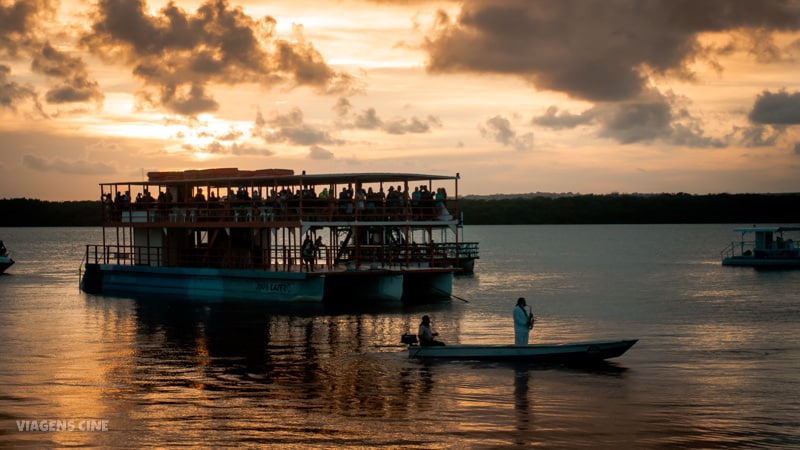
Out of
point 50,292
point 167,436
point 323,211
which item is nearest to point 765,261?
point 323,211

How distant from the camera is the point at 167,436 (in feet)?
61.4

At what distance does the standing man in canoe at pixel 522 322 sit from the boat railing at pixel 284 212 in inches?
720

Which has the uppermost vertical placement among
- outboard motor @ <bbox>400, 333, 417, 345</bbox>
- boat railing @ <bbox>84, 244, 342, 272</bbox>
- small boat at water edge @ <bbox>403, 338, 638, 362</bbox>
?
boat railing @ <bbox>84, 244, 342, 272</bbox>

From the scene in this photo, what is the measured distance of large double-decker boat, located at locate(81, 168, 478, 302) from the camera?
44.1 metres

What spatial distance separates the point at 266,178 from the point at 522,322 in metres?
22.4

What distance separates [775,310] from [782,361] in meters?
17.9

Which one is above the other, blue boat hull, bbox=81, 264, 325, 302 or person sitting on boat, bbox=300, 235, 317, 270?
person sitting on boat, bbox=300, 235, 317, 270

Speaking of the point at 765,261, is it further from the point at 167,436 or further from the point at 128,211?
the point at 167,436

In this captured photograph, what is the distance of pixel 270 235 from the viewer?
4812cm

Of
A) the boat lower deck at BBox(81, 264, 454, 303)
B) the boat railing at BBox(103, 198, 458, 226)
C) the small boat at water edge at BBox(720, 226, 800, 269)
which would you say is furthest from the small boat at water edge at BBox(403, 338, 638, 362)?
the small boat at water edge at BBox(720, 226, 800, 269)
